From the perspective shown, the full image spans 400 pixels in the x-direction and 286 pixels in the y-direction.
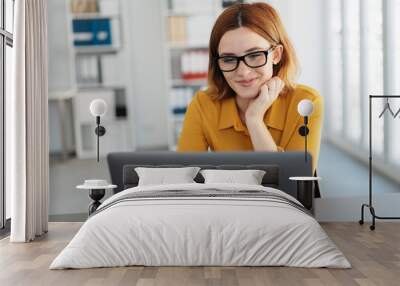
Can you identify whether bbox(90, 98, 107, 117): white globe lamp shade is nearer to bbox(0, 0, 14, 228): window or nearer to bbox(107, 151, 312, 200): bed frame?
bbox(107, 151, 312, 200): bed frame

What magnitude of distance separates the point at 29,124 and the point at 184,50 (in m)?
1.74

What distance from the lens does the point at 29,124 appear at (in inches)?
228

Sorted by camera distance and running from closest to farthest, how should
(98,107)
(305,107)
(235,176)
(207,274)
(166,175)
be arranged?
1. (207,274)
2. (235,176)
3. (166,175)
4. (305,107)
5. (98,107)

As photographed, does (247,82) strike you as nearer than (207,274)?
No

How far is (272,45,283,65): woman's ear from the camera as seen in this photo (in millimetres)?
6453

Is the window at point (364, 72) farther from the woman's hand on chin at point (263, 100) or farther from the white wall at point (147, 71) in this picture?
the white wall at point (147, 71)

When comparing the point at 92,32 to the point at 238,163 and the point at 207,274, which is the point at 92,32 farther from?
the point at 207,274

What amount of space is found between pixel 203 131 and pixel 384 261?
2.55 metres

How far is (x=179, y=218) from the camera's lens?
4445 mm

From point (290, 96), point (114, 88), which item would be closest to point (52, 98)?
point (114, 88)

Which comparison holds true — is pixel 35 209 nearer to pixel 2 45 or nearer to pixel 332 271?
pixel 2 45

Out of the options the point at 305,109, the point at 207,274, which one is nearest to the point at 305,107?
the point at 305,109

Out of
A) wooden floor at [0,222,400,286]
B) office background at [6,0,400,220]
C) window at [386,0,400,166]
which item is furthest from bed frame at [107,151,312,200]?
wooden floor at [0,222,400,286]

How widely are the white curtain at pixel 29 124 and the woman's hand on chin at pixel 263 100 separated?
1879 millimetres
